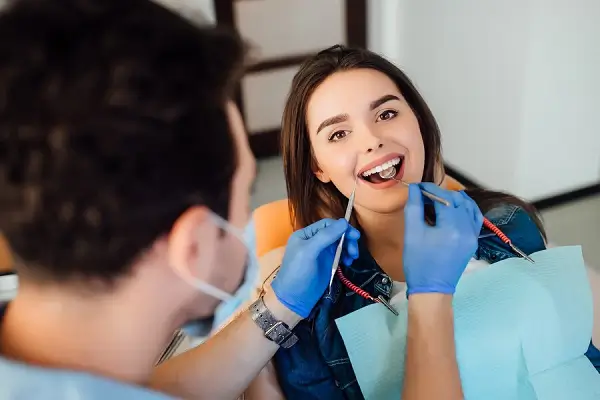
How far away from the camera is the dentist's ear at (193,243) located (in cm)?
63

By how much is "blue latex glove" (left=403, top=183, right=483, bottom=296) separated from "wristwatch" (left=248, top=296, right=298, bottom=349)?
217mm

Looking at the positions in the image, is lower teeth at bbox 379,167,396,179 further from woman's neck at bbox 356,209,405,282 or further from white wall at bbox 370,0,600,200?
white wall at bbox 370,0,600,200

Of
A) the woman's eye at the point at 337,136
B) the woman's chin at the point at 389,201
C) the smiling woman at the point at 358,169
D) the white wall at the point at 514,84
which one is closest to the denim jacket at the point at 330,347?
the smiling woman at the point at 358,169

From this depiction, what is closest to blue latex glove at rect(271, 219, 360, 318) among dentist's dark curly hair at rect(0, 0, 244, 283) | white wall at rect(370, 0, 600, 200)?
A: dentist's dark curly hair at rect(0, 0, 244, 283)

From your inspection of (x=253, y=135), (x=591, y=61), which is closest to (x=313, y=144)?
(x=591, y=61)

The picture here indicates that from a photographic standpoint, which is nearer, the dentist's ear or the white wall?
the dentist's ear

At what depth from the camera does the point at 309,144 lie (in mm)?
1262

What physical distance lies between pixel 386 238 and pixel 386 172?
16 cm

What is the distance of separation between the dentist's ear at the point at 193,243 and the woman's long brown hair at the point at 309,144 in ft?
1.92

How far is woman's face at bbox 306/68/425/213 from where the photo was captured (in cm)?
116

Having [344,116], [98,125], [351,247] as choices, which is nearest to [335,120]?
[344,116]

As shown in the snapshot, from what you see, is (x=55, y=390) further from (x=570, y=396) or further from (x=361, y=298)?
(x=570, y=396)

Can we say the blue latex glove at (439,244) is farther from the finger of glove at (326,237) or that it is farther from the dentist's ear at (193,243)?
the dentist's ear at (193,243)

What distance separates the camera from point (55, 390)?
629mm
